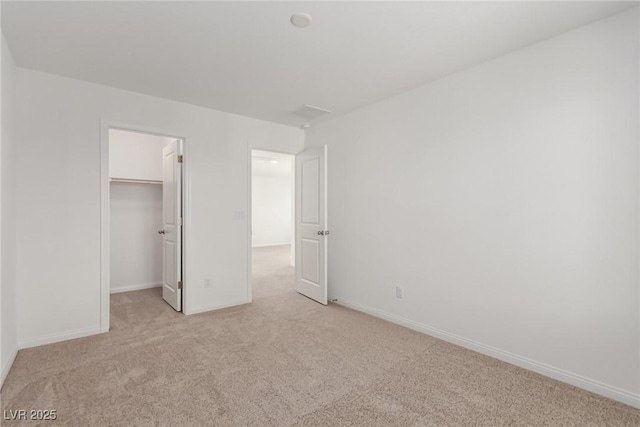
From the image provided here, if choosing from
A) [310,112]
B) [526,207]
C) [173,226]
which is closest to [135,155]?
[173,226]

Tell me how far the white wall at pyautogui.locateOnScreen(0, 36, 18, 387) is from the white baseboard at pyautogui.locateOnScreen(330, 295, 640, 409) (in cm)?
332

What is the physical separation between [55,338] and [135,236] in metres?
2.11

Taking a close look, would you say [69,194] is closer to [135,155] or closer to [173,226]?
[173,226]

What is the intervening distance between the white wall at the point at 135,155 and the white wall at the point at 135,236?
20cm

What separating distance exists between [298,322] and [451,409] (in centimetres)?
180

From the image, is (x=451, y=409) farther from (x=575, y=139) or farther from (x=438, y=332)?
(x=575, y=139)

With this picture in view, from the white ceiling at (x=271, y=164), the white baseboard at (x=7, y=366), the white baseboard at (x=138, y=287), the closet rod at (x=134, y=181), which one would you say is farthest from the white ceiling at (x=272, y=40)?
the white ceiling at (x=271, y=164)

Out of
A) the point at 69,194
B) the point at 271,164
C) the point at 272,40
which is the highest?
the point at 271,164

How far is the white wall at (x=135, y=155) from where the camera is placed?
4441mm

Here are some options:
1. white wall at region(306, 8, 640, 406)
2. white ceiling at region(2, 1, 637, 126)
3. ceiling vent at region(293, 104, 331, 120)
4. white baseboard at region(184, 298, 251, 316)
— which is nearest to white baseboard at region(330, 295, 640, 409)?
white wall at region(306, 8, 640, 406)

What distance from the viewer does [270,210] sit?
10.2 metres

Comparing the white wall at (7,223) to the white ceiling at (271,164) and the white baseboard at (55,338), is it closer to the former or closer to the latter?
the white baseboard at (55,338)

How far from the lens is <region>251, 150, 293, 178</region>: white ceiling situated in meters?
7.28

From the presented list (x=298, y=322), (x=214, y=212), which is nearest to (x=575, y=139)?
(x=298, y=322)
